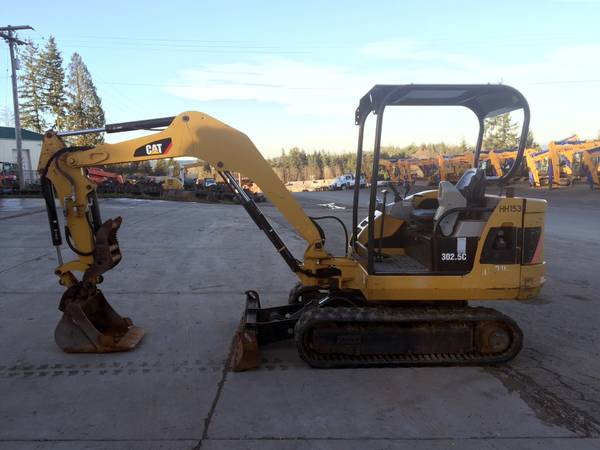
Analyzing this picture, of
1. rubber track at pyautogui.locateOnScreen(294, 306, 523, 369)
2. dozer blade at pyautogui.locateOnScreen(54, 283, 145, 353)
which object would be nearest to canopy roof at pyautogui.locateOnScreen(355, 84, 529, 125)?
rubber track at pyautogui.locateOnScreen(294, 306, 523, 369)

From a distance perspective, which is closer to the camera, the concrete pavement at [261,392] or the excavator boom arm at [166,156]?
the concrete pavement at [261,392]

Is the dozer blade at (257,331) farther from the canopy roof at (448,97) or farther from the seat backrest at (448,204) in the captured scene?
the canopy roof at (448,97)

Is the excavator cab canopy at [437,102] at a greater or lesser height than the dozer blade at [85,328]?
greater

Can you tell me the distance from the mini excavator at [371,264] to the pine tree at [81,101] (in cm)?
5508

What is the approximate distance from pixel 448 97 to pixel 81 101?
6038cm

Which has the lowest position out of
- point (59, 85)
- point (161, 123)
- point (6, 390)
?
point (6, 390)

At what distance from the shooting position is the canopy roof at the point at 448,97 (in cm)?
407

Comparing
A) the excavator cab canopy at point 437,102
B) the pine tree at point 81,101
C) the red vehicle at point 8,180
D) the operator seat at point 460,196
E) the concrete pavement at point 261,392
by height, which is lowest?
the concrete pavement at point 261,392

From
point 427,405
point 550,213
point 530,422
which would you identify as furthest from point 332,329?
point 550,213

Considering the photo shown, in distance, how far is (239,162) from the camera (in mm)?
4395

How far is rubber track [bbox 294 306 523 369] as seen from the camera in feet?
13.4

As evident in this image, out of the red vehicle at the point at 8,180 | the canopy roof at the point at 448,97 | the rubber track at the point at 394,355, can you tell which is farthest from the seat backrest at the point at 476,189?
the red vehicle at the point at 8,180

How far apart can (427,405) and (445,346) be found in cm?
82

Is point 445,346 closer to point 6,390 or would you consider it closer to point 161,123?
point 161,123
